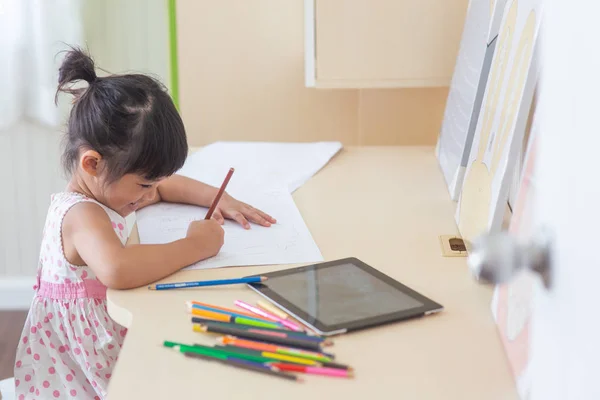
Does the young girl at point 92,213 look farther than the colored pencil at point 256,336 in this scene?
Yes

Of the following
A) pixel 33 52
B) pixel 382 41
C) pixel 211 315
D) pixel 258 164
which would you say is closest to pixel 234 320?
pixel 211 315

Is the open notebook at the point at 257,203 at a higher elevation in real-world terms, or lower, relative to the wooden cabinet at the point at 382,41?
lower

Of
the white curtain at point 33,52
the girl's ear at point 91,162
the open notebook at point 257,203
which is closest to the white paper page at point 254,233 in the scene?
the open notebook at point 257,203

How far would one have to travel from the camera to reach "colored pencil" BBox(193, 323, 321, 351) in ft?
2.23

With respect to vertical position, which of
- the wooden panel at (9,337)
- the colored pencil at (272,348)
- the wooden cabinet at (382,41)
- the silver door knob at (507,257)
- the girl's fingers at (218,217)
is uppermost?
the wooden cabinet at (382,41)

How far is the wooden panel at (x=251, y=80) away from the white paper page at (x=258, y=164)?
12.1 inches

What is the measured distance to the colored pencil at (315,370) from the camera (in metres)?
0.64

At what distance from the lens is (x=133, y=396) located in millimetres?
605

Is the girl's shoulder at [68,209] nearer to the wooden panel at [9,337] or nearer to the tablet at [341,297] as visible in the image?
the tablet at [341,297]

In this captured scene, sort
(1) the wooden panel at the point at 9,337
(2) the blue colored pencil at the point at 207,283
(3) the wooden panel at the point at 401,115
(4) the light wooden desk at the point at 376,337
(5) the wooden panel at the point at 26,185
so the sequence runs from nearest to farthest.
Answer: (4) the light wooden desk at the point at 376,337, (2) the blue colored pencil at the point at 207,283, (3) the wooden panel at the point at 401,115, (1) the wooden panel at the point at 9,337, (5) the wooden panel at the point at 26,185

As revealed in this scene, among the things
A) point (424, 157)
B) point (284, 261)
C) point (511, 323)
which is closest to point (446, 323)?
point (511, 323)

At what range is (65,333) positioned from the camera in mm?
1050

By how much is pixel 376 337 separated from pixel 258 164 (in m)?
0.77

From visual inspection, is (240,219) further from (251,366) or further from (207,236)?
(251,366)
